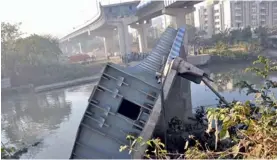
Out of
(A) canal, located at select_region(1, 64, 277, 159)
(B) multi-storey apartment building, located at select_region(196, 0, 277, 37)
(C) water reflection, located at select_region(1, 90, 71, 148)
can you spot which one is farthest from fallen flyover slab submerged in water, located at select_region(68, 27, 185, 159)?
(B) multi-storey apartment building, located at select_region(196, 0, 277, 37)

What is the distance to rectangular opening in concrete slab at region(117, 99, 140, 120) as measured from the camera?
5.60 metres

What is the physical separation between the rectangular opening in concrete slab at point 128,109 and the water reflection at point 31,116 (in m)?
4.21

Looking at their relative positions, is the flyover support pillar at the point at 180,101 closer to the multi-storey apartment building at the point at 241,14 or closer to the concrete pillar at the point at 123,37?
the concrete pillar at the point at 123,37

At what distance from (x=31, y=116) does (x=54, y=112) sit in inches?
50.1

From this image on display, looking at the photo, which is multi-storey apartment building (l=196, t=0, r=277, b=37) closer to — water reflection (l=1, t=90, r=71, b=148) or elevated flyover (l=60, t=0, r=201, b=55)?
elevated flyover (l=60, t=0, r=201, b=55)

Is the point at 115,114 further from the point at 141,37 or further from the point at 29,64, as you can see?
the point at 141,37

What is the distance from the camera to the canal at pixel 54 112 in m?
9.63

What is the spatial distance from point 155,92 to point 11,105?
15432 millimetres

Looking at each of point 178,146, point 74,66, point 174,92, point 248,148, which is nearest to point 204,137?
point 178,146

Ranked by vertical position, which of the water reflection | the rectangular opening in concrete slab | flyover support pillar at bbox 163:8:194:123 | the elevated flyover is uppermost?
the elevated flyover

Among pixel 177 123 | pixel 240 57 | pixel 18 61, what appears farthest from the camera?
pixel 18 61

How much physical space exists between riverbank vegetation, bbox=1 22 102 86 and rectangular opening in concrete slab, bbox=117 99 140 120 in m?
18.5

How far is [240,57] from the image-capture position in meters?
21.4

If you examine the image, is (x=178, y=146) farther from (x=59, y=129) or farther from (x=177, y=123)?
(x=59, y=129)
